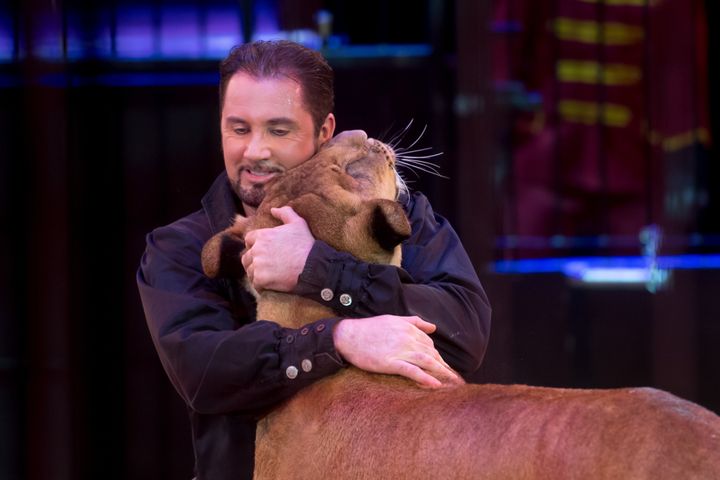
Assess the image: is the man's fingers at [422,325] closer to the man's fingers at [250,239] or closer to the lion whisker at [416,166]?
the man's fingers at [250,239]

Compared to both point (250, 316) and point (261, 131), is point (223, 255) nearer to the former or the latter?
point (250, 316)

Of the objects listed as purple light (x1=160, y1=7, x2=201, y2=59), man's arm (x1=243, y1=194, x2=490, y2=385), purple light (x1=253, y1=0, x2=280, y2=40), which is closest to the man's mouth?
man's arm (x1=243, y1=194, x2=490, y2=385)

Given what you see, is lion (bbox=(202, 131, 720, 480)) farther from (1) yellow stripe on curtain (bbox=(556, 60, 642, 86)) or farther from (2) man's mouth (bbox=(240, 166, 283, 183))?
(1) yellow stripe on curtain (bbox=(556, 60, 642, 86))

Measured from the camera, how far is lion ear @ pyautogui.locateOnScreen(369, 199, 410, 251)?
258cm

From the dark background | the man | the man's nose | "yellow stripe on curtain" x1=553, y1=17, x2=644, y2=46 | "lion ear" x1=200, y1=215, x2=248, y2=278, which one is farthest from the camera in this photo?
A: "yellow stripe on curtain" x1=553, y1=17, x2=644, y2=46

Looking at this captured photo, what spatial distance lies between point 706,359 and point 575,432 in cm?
297

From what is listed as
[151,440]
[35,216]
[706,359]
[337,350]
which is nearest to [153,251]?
[337,350]

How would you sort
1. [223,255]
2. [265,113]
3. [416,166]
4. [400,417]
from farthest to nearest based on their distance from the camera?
[416,166]
[265,113]
[223,255]
[400,417]

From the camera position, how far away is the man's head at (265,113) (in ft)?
9.37

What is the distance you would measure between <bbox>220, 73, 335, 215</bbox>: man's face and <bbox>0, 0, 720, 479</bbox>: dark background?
62.1 inches

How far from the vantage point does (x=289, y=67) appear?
2922 millimetres

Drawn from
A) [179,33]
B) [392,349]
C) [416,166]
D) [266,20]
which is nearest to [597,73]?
[416,166]

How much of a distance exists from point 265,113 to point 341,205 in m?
0.37

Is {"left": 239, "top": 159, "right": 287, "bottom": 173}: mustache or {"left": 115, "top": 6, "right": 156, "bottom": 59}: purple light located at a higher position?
{"left": 115, "top": 6, "right": 156, "bottom": 59}: purple light
